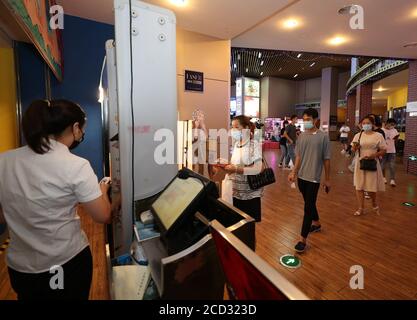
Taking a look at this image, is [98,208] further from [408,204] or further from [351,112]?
[351,112]

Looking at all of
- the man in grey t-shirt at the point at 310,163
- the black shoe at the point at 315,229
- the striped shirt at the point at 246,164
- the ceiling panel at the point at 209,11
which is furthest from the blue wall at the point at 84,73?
the black shoe at the point at 315,229

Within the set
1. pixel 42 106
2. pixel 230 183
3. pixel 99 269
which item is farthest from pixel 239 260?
pixel 99 269

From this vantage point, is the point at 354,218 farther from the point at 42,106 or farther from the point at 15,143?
the point at 15,143

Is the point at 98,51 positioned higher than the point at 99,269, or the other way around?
the point at 98,51

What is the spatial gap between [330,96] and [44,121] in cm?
1713

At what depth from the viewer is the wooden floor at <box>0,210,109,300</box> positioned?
2090 millimetres

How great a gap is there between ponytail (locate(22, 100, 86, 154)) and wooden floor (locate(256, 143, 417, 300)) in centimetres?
215

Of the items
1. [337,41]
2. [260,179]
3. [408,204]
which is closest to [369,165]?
[408,204]

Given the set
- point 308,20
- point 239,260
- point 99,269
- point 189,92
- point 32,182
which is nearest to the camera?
point 239,260

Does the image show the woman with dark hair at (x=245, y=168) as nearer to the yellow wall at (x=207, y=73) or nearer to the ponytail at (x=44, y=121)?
the ponytail at (x=44, y=121)

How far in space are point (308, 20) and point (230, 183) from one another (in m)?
3.50

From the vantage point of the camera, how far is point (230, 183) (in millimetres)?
2297
